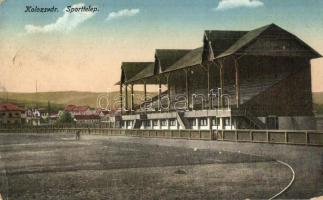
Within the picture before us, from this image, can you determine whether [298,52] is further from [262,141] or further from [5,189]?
[5,189]

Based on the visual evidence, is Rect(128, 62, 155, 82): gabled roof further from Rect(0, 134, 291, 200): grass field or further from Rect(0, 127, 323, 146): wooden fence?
Rect(0, 134, 291, 200): grass field

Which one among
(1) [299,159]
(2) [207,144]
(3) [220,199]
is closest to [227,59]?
(2) [207,144]

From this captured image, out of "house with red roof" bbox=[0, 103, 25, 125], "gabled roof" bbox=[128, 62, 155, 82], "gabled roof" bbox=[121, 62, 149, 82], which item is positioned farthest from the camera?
"gabled roof" bbox=[121, 62, 149, 82]

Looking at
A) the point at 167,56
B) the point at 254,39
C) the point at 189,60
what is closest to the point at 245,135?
the point at 254,39

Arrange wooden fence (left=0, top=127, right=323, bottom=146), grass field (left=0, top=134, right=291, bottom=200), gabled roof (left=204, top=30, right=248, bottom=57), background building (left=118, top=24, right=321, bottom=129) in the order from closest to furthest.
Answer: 1. grass field (left=0, top=134, right=291, bottom=200)
2. wooden fence (left=0, top=127, right=323, bottom=146)
3. background building (left=118, top=24, right=321, bottom=129)
4. gabled roof (left=204, top=30, right=248, bottom=57)

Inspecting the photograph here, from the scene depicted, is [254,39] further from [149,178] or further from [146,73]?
[146,73]

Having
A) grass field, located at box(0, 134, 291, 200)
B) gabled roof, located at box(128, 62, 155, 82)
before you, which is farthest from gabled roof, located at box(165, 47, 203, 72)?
grass field, located at box(0, 134, 291, 200)

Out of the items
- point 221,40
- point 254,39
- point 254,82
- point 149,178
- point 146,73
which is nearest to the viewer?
point 149,178
